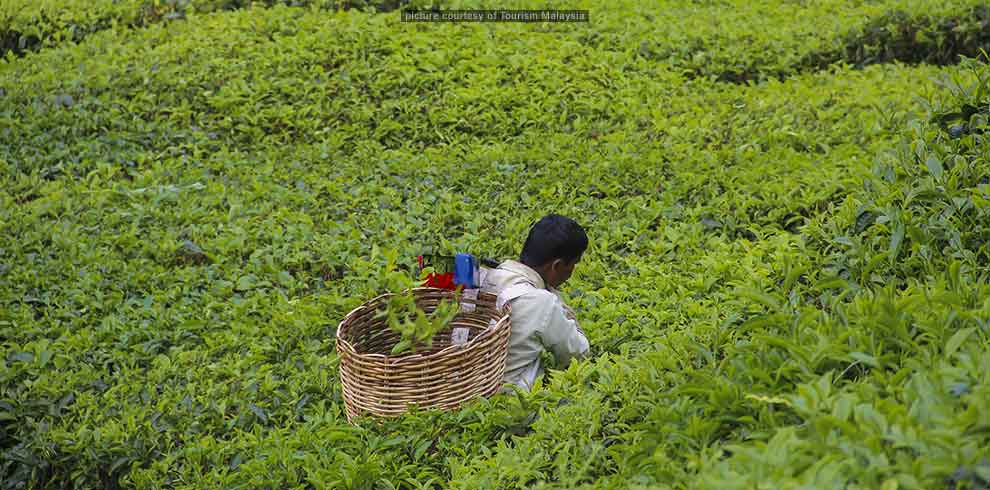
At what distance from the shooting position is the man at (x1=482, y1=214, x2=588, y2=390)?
3781 mm

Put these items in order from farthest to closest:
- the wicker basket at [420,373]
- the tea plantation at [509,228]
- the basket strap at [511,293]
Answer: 1. the basket strap at [511,293]
2. the wicker basket at [420,373]
3. the tea plantation at [509,228]

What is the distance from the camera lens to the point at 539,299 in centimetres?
378

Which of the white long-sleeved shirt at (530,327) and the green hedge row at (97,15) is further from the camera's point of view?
the green hedge row at (97,15)

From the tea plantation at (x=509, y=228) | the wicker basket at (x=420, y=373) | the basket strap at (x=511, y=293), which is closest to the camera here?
the tea plantation at (x=509, y=228)

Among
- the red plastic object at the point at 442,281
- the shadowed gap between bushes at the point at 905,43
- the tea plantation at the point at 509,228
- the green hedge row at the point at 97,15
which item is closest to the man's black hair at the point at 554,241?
the red plastic object at the point at 442,281

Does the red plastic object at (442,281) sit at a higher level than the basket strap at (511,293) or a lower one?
higher

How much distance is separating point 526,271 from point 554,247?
15cm

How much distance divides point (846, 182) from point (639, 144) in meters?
1.72

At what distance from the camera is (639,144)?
258 inches

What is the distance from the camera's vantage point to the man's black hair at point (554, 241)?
4016 millimetres

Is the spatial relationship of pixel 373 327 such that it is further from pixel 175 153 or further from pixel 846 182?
pixel 175 153

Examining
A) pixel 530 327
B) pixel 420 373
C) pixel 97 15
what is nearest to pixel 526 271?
pixel 530 327

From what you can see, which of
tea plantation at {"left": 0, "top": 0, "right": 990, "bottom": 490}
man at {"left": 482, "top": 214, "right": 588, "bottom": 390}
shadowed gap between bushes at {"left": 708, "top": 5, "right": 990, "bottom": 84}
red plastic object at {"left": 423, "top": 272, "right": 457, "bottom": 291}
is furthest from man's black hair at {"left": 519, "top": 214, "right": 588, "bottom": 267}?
shadowed gap between bushes at {"left": 708, "top": 5, "right": 990, "bottom": 84}

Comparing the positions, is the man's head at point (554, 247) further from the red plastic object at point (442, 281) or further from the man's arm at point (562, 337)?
the red plastic object at point (442, 281)
